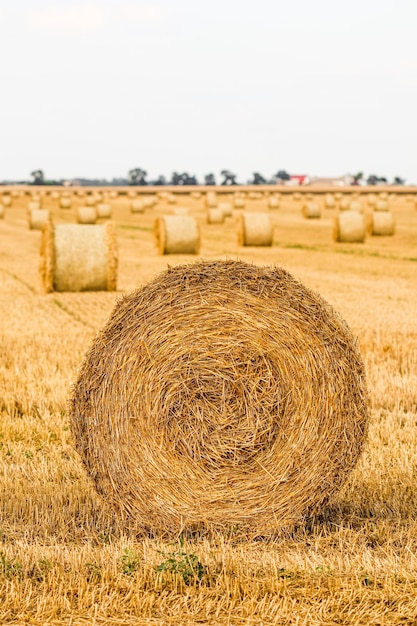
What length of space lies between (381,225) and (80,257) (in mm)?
16640

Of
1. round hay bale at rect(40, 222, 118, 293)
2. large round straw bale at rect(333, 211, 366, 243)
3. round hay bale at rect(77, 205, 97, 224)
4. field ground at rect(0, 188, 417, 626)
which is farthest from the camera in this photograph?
round hay bale at rect(77, 205, 97, 224)

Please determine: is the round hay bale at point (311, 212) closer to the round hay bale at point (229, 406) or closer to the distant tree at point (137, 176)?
the round hay bale at point (229, 406)

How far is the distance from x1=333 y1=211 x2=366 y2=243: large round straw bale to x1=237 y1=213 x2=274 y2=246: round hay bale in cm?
272

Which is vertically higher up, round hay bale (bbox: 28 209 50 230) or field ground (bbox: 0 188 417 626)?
round hay bale (bbox: 28 209 50 230)

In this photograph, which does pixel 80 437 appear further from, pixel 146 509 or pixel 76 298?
pixel 76 298

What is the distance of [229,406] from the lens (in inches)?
213

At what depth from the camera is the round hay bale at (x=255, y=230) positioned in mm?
26891

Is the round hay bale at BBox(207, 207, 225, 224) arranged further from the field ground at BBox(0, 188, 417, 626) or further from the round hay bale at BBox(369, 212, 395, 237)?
the field ground at BBox(0, 188, 417, 626)

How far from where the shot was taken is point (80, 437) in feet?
17.9

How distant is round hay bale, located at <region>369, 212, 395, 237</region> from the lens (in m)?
30.7

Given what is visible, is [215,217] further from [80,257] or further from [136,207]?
[80,257]

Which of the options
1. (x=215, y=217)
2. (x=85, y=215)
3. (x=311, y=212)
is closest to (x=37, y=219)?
(x=85, y=215)

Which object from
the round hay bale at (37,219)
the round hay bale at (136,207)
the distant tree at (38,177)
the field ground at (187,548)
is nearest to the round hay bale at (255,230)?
the round hay bale at (37,219)

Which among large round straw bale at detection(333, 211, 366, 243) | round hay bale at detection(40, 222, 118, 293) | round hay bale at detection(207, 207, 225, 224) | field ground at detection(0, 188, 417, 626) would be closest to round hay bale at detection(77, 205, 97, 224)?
round hay bale at detection(207, 207, 225, 224)
